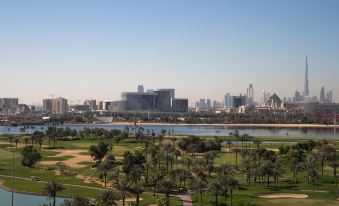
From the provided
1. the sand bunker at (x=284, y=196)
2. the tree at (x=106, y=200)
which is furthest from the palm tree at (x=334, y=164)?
the tree at (x=106, y=200)

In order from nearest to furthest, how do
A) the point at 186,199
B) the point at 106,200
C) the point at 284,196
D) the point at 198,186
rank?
the point at 106,200
the point at 198,186
the point at 186,199
the point at 284,196

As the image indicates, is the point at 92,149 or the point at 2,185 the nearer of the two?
the point at 2,185

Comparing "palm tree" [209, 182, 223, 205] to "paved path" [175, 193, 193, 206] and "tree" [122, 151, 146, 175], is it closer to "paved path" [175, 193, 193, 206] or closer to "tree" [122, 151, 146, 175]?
"paved path" [175, 193, 193, 206]

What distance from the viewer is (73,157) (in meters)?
106

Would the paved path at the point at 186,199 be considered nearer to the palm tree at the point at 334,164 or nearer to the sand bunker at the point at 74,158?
the palm tree at the point at 334,164

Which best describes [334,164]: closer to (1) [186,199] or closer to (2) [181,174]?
(2) [181,174]

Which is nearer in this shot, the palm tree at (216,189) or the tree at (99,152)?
the palm tree at (216,189)

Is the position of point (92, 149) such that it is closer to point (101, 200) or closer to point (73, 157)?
point (73, 157)

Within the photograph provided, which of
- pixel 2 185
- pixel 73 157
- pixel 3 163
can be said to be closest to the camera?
pixel 2 185

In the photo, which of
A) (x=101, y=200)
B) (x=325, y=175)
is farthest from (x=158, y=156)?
(x=101, y=200)

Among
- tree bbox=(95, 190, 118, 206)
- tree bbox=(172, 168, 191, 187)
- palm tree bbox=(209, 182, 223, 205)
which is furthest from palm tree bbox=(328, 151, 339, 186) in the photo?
tree bbox=(95, 190, 118, 206)

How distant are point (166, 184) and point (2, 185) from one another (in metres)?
27.3

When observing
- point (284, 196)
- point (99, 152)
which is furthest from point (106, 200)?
point (99, 152)

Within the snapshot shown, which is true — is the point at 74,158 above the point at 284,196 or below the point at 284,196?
above
